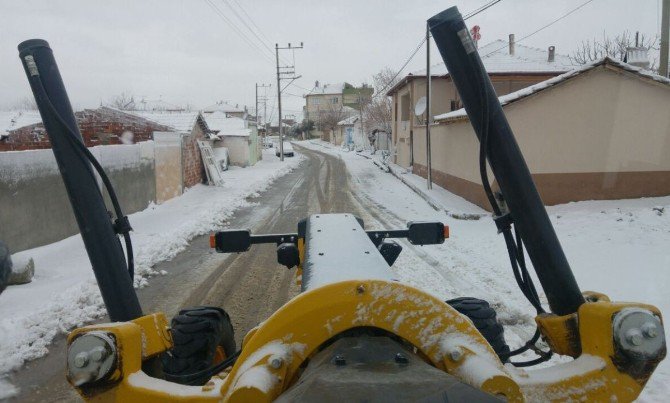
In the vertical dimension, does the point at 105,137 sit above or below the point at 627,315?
above

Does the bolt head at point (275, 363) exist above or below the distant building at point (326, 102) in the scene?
below

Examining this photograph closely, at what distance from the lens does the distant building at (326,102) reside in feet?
306

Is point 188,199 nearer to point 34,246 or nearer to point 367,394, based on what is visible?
point 34,246

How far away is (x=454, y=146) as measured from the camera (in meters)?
16.4

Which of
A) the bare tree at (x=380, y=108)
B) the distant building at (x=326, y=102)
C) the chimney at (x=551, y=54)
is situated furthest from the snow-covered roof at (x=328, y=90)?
the chimney at (x=551, y=54)

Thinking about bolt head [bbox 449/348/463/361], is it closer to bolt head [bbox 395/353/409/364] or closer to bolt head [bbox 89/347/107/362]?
bolt head [bbox 395/353/409/364]

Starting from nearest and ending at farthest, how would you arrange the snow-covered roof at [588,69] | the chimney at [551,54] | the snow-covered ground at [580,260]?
the snow-covered ground at [580,260]
the snow-covered roof at [588,69]
the chimney at [551,54]

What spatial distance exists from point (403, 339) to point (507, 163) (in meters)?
0.78

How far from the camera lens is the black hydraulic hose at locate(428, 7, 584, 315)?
1624 millimetres

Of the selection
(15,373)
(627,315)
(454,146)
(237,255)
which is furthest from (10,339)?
(454,146)

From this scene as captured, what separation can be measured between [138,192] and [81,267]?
22.0ft

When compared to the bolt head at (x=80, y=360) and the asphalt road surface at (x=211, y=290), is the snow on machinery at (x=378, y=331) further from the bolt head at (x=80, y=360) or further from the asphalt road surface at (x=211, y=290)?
the asphalt road surface at (x=211, y=290)

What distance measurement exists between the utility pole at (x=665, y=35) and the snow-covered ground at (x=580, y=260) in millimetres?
4855

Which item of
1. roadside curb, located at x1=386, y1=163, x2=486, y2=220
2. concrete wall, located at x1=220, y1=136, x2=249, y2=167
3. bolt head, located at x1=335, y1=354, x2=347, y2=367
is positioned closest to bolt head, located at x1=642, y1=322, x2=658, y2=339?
bolt head, located at x1=335, y1=354, x2=347, y2=367
